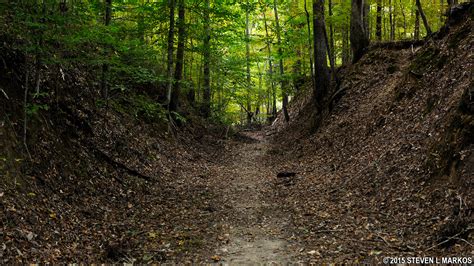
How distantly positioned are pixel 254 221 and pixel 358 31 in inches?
480

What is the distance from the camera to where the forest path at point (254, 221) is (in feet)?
21.5

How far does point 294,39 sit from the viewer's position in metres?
19.9

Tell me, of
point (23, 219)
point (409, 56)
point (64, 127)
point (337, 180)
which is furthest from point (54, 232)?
point (409, 56)

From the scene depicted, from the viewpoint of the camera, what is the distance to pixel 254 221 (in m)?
8.43

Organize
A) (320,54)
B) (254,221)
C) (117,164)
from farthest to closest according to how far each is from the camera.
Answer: (320,54) < (117,164) < (254,221)

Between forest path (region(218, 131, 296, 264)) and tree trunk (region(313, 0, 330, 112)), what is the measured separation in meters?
5.30

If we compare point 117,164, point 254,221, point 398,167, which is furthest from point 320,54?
point 117,164

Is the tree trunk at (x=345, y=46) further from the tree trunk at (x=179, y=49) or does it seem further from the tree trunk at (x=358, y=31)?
the tree trunk at (x=179, y=49)

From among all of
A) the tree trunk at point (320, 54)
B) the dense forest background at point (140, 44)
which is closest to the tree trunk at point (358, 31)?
the dense forest background at point (140, 44)

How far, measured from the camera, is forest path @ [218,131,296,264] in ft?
21.5

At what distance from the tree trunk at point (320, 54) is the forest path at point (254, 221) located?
17.4 feet

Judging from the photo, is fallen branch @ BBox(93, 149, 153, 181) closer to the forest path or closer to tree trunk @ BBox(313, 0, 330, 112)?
the forest path

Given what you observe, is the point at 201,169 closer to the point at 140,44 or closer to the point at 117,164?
the point at 117,164

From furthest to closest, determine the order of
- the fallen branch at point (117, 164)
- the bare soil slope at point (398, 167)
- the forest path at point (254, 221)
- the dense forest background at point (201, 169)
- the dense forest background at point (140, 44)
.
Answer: the fallen branch at point (117, 164)
the dense forest background at point (140, 44)
the forest path at point (254, 221)
the dense forest background at point (201, 169)
the bare soil slope at point (398, 167)
